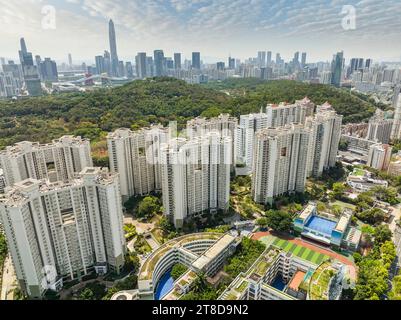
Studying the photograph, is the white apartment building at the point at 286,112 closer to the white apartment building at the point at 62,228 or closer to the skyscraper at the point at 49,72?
the white apartment building at the point at 62,228

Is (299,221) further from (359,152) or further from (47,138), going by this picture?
(47,138)

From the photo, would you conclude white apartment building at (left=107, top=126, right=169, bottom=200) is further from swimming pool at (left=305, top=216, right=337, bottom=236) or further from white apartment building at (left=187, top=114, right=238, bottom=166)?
swimming pool at (left=305, top=216, right=337, bottom=236)

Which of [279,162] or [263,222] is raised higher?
[279,162]

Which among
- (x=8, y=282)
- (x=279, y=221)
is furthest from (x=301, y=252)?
(x=8, y=282)

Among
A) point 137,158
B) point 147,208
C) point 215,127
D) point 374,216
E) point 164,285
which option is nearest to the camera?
point 164,285

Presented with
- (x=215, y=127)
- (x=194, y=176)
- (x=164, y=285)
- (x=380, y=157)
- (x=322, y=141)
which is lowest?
(x=164, y=285)

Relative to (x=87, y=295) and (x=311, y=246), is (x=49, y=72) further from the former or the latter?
(x=311, y=246)
